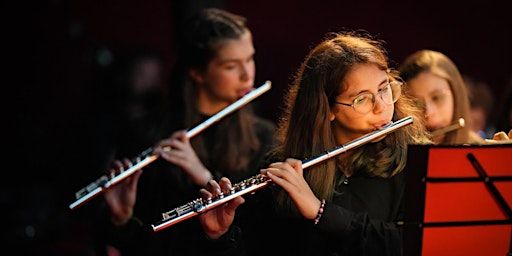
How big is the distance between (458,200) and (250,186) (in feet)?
1.98

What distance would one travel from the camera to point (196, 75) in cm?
393

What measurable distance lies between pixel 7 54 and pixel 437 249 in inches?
187

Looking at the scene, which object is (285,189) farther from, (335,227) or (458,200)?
(458,200)

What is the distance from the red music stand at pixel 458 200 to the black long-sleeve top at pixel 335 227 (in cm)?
16

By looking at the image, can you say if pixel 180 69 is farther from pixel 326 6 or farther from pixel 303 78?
pixel 326 6

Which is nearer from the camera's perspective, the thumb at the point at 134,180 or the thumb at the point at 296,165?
the thumb at the point at 296,165

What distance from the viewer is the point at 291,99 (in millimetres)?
2920

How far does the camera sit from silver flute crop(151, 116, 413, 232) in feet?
8.75

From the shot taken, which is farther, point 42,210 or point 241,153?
point 42,210

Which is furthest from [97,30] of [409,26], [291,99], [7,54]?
[291,99]

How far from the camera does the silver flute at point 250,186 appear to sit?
2668 mm

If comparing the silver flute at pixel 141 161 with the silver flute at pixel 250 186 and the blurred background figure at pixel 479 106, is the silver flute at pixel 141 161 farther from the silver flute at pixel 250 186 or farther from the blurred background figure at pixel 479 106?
the blurred background figure at pixel 479 106

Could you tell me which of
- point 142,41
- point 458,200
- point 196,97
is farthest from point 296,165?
point 142,41

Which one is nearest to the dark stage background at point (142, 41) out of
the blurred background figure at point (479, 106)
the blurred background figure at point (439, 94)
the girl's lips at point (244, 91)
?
the blurred background figure at point (479, 106)
